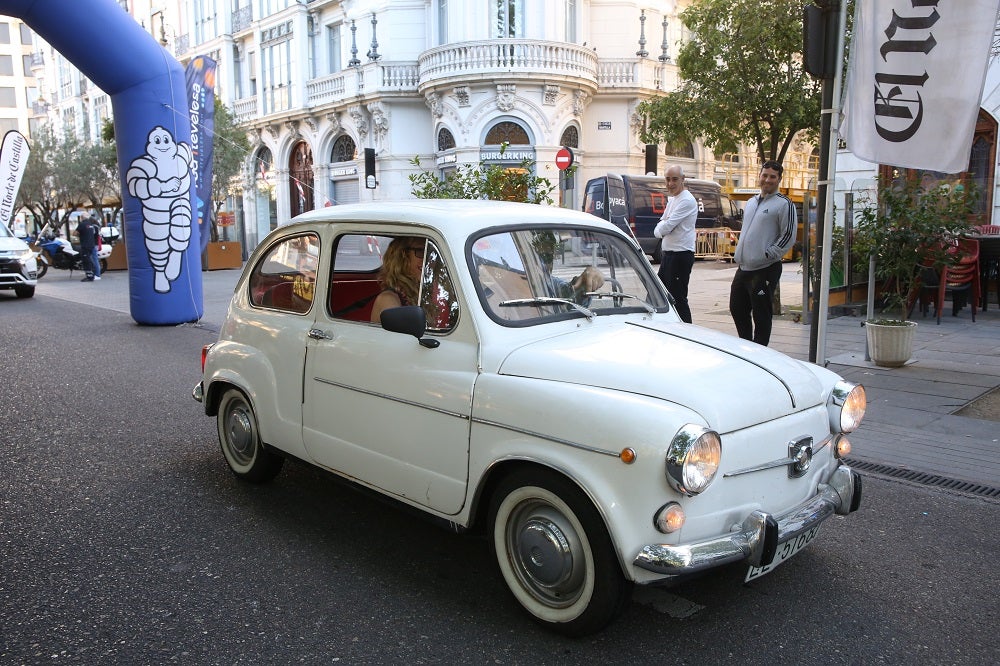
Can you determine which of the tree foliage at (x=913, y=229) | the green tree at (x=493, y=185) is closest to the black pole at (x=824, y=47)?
the tree foliage at (x=913, y=229)

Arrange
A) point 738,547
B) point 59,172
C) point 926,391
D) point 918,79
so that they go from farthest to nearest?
point 59,172
point 926,391
point 918,79
point 738,547

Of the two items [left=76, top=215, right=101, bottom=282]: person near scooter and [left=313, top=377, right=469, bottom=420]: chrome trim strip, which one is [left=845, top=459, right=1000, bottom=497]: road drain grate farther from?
[left=76, top=215, right=101, bottom=282]: person near scooter

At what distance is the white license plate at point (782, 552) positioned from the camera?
292cm

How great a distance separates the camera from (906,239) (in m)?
7.93

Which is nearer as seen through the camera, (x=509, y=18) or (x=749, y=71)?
(x=749, y=71)

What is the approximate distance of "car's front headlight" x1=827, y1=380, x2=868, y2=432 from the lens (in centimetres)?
334

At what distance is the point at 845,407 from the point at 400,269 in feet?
6.89

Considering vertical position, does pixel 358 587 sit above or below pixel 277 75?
below

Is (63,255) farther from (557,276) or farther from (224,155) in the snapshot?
(557,276)

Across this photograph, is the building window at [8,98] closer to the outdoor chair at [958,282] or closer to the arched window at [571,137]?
the arched window at [571,137]

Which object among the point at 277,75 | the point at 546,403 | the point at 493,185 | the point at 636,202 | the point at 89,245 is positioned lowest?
the point at 546,403

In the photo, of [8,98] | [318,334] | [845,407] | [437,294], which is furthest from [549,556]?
[8,98]

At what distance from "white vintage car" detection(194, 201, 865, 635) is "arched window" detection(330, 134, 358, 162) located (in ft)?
96.6

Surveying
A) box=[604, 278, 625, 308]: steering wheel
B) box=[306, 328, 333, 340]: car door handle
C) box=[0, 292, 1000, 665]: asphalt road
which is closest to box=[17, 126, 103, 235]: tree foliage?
box=[0, 292, 1000, 665]: asphalt road
